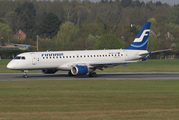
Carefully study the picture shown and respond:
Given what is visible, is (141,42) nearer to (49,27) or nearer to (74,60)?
(74,60)

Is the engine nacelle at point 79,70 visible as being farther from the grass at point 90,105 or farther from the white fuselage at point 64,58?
the grass at point 90,105

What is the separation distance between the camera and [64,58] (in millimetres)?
43219

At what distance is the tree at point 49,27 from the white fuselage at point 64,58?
14511 cm

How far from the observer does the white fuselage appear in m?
41.2

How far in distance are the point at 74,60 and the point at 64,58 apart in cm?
150

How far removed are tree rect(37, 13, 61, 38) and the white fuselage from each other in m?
145

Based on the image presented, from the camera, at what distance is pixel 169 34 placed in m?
199

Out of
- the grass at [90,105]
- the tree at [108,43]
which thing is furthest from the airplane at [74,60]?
the tree at [108,43]

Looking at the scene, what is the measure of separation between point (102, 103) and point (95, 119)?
190 inches

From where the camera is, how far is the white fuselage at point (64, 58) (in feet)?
135

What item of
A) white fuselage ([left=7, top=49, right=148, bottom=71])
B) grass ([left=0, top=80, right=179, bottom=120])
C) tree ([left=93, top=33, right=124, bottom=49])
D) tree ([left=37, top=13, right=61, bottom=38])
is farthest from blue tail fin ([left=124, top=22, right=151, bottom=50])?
tree ([left=37, top=13, right=61, bottom=38])

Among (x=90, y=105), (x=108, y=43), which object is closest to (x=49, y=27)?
(x=108, y=43)

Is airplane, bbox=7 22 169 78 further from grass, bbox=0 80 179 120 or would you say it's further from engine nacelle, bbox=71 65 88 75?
grass, bbox=0 80 179 120

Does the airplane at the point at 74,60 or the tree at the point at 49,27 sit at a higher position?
the tree at the point at 49,27
